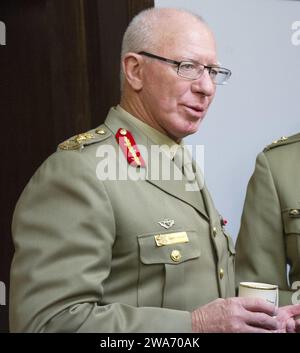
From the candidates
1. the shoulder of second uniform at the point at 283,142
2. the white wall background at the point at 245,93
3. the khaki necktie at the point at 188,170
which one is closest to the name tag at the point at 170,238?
the khaki necktie at the point at 188,170

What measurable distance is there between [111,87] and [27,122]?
36 cm

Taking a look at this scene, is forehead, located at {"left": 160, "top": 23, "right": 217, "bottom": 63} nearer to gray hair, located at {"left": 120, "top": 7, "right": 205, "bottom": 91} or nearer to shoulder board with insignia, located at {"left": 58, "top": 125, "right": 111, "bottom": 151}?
gray hair, located at {"left": 120, "top": 7, "right": 205, "bottom": 91}

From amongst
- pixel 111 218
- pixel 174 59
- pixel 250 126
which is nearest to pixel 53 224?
pixel 111 218

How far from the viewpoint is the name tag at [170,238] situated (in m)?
1.17

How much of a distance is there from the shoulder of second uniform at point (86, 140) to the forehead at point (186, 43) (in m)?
0.20

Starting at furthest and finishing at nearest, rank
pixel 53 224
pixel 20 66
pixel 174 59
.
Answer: pixel 20 66 < pixel 174 59 < pixel 53 224

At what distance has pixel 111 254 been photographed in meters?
1.12

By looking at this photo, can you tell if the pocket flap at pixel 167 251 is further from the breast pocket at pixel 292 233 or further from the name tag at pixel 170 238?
the breast pocket at pixel 292 233

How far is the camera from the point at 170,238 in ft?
3.89

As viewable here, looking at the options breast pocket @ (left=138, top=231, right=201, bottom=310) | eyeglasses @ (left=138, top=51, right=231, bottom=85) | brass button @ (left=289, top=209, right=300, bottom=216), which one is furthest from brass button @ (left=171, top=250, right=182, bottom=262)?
brass button @ (left=289, top=209, right=300, bottom=216)

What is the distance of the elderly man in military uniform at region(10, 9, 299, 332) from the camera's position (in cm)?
107

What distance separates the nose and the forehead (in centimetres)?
3
